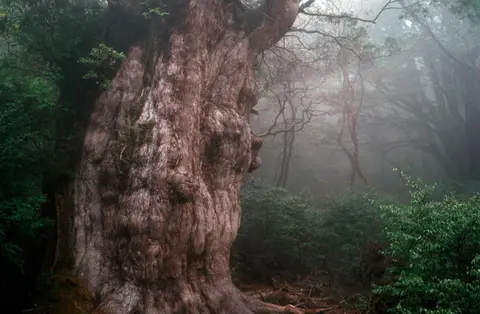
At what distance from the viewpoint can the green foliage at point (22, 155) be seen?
557 centimetres

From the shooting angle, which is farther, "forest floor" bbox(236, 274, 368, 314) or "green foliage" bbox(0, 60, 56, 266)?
"forest floor" bbox(236, 274, 368, 314)

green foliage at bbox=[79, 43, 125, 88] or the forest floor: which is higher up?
green foliage at bbox=[79, 43, 125, 88]

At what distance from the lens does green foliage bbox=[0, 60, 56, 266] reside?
5574 millimetres

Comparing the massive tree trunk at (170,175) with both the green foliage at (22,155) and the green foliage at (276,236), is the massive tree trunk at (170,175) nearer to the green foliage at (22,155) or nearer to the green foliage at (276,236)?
the green foliage at (22,155)

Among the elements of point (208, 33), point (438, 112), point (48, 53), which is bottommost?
point (48, 53)

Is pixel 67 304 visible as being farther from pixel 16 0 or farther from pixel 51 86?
pixel 16 0

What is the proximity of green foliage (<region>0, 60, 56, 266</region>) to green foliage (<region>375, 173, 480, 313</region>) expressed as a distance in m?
5.20

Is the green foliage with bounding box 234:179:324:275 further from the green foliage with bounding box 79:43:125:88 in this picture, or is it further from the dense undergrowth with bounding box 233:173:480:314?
the green foliage with bounding box 79:43:125:88

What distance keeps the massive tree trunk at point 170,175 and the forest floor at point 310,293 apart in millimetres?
1372

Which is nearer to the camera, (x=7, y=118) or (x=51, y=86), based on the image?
(x=7, y=118)

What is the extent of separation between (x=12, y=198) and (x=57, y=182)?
139 centimetres

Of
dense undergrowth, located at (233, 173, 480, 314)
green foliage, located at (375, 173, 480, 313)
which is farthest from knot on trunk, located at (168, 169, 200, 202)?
green foliage, located at (375, 173, 480, 313)

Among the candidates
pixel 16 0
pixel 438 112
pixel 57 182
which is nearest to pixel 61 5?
pixel 16 0

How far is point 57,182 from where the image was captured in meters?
6.98
